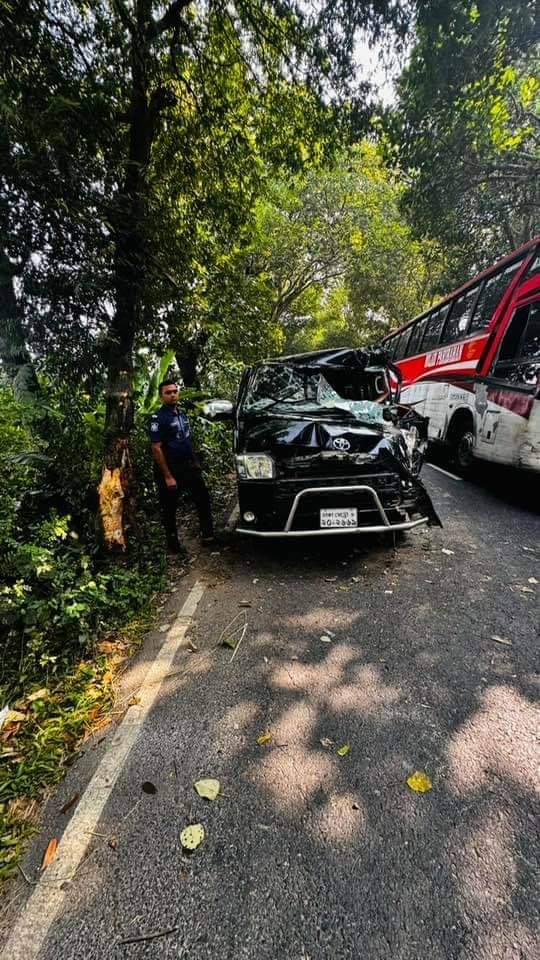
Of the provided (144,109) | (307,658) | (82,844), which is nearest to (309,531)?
(307,658)

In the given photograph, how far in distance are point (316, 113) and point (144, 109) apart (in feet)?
9.97

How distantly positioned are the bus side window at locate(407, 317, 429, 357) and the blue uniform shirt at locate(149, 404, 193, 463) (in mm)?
7456

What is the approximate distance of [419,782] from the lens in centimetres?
176

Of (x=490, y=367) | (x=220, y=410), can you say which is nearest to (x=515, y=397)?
(x=490, y=367)

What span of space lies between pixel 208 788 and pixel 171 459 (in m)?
3.09

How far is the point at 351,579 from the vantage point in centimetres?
361

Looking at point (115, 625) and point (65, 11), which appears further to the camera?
point (65, 11)

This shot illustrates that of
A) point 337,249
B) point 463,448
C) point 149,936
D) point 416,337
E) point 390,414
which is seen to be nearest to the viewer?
point 149,936

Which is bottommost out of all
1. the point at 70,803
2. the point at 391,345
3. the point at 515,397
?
the point at 70,803

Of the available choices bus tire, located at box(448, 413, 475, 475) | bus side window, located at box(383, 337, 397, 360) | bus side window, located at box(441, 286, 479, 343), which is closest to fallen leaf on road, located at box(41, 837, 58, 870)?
bus tire, located at box(448, 413, 475, 475)

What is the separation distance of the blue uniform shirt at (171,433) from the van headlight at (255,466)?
84 cm

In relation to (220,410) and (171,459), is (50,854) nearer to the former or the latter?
(171,459)

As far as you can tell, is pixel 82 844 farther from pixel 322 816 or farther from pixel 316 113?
pixel 316 113

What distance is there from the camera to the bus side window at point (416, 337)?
9644mm
